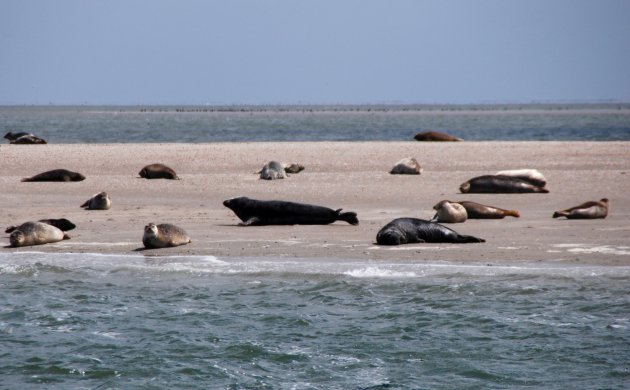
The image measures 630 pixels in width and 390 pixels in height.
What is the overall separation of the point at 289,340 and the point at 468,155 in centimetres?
1572

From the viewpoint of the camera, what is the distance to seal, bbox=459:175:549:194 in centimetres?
1580

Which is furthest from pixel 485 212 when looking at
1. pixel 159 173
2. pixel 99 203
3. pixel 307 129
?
pixel 307 129

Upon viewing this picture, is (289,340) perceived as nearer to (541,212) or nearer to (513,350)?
(513,350)

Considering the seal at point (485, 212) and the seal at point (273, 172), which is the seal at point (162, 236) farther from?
the seal at point (273, 172)

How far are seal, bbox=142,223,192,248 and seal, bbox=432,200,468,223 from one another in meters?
3.17

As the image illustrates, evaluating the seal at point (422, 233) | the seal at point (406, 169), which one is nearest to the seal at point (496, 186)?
the seal at point (406, 169)

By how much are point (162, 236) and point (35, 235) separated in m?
1.52

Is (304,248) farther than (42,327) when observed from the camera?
Yes

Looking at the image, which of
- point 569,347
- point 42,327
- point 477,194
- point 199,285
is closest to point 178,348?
point 42,327

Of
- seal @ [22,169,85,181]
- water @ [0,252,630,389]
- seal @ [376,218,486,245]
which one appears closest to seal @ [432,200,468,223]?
seal @ [376,218,486,245]

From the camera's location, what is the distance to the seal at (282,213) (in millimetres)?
12898

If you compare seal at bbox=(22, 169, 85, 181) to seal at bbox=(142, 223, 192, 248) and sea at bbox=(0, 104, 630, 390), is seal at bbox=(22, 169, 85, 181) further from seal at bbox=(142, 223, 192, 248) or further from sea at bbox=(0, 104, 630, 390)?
sea at bbox=(0, 104, 630, 390)

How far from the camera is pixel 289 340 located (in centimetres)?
781

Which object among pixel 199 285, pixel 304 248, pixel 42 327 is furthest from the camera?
pixel 304 248
